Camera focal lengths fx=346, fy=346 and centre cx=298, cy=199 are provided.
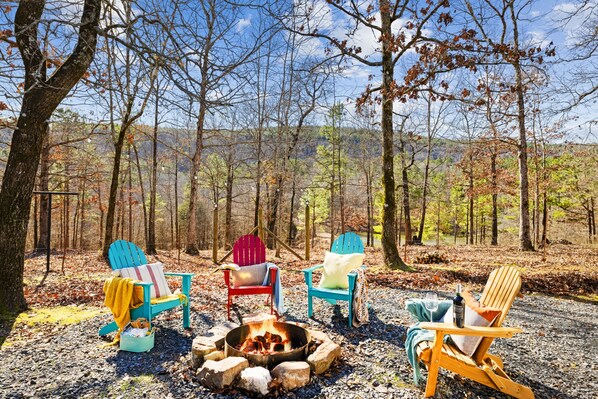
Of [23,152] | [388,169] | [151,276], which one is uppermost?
[388,169]

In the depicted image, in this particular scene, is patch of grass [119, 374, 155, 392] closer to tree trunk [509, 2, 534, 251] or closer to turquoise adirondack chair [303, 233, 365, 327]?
turquoise adirondack chair [303, 233, 365, 327]

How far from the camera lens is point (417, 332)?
2.63 metres

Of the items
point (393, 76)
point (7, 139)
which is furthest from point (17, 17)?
point (7, 139)

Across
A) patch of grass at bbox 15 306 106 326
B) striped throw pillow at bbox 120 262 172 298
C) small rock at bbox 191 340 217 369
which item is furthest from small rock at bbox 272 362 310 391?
patch of grass at bbox 15 306 106 326

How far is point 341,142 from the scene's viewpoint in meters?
16.4

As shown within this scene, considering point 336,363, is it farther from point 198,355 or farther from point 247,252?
point 247,252

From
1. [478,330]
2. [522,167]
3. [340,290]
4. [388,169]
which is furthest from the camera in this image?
[522,167]

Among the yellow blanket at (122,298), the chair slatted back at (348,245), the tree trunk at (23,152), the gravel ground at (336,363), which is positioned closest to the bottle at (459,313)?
the gravel ground at (336,363)

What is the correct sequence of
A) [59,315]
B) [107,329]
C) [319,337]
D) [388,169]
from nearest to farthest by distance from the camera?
1. [319,337]
2. [107,329]
3. [59,315]
4. [388,169]

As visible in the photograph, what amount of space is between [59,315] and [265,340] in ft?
8.98

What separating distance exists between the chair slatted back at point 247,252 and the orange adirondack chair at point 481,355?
2411 millimetres

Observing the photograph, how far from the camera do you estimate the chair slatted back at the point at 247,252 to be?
4.37 meters

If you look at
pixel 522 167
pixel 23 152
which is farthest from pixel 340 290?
pixel 522 167

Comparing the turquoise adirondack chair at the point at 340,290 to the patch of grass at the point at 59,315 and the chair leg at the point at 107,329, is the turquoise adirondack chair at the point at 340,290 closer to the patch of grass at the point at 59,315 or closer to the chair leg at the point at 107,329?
the chair leg at the point at 107,329
